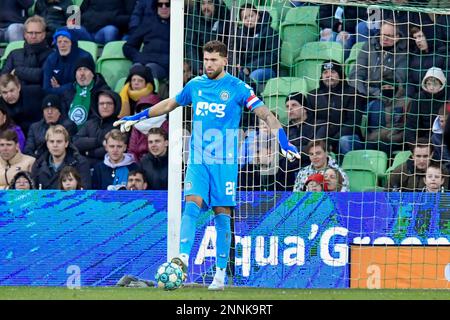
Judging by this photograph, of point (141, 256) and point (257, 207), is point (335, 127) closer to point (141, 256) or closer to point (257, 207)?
point (257, 207)

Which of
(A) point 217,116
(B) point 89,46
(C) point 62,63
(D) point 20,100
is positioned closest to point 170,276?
(A) point 217,116

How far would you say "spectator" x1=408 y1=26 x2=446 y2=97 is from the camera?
1422 centimetres

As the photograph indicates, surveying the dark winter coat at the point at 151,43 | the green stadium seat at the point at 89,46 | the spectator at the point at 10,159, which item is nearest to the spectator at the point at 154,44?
the dark winter coat at the point at 151,43

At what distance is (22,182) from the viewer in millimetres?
14102

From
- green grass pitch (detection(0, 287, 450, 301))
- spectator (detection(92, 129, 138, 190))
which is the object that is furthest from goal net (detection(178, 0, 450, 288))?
green grass pitch (detection(0, 287, 450, 301))

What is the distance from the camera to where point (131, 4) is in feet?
51.2

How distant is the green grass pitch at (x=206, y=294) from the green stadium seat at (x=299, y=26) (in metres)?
3.53

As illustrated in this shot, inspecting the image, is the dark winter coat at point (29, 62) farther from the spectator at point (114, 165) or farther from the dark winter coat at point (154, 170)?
the dark winter coat at point (154, 170)

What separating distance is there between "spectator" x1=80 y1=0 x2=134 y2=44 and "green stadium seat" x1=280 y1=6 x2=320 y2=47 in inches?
89.2

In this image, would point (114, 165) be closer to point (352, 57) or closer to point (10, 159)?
point (10, 159)

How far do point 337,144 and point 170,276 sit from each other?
3933 millimetres

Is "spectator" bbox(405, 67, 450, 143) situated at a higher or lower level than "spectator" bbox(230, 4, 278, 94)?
lower

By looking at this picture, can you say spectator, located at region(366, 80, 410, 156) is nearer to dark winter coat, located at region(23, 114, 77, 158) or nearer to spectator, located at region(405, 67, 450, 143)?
spectator, located at region(405, 67, 450, 143)

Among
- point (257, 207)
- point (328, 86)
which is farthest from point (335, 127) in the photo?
point (257, 207)
